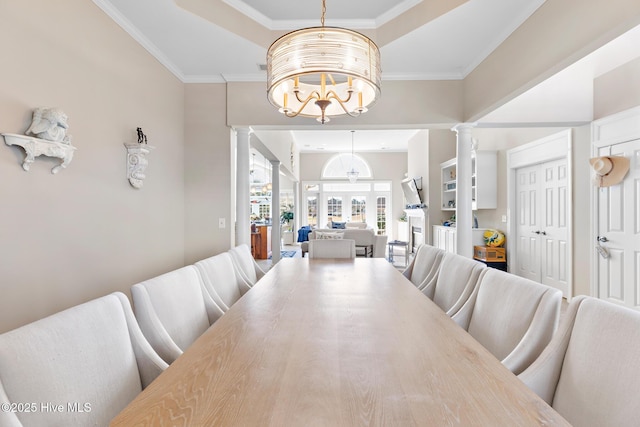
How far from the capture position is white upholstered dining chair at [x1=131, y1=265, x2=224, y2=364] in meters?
1.29

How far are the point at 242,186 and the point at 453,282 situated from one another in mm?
2694

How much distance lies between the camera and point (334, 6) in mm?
2818

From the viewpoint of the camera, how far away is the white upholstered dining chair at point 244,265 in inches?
105

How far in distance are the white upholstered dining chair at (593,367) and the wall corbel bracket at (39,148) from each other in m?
2.48

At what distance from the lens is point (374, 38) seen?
3.06 metres

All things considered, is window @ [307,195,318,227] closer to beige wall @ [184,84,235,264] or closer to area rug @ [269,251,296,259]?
area rug @ [269,251,296,259]

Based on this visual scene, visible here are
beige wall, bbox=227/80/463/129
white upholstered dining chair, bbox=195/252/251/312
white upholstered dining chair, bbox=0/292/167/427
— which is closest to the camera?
white upholstered dining chair, bbox=0/292/167/427

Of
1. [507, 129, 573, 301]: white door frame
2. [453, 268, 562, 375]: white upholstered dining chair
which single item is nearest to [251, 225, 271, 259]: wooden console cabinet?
[507, 129, 573, 301]: white door frame

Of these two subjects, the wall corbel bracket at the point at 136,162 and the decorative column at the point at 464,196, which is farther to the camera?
the decorative column at the point at 464,196

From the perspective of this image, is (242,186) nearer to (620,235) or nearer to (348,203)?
(620,235)

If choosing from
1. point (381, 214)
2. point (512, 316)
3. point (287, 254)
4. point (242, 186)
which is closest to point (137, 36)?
point (242, 186)

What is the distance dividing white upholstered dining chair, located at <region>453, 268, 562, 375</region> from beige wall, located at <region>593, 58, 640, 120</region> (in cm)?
316

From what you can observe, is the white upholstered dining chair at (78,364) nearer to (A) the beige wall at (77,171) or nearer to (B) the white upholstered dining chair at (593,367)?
(A) the beige wall at (77,171)

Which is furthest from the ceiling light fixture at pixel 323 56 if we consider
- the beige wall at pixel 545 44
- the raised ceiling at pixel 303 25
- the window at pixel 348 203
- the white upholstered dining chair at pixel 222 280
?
the window at pixel 348 203
